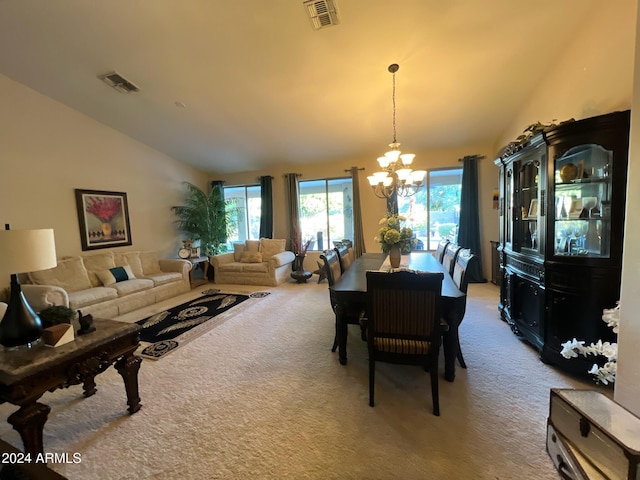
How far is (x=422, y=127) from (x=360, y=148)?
1.27 meters

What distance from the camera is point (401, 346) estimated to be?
6.52ft

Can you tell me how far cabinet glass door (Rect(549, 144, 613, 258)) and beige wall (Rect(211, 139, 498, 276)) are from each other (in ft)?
10.3

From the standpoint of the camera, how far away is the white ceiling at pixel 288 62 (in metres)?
2.68

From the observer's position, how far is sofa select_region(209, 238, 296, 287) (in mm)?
5590

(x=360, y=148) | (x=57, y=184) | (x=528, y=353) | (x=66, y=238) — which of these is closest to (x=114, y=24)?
(x=57, y=184)

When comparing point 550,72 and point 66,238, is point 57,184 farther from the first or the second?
point 550,72

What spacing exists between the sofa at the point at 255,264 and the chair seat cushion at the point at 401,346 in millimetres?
3747

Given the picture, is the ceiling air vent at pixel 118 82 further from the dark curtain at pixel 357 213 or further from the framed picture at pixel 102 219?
the dark curtain at pixel 357 213

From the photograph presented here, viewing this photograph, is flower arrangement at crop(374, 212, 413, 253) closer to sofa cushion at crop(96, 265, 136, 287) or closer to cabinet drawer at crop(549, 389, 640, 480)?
cabinet drawer at crop(549, 389, 640, 480)

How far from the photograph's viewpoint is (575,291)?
2291 millimetres

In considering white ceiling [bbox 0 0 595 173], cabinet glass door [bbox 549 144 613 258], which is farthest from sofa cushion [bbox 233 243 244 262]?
cabinet glass door [bbox 549 144 613 258]

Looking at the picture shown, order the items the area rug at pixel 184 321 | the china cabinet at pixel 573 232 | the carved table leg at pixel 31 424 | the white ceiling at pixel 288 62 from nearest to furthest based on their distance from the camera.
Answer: the carved table leg at pixel 31 424 < the china cabinet at pixel 573 232 < the white ceiling at pixel 288 62 < the area rug at pixel 184 321

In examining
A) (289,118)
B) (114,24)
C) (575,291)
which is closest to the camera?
(575,291)

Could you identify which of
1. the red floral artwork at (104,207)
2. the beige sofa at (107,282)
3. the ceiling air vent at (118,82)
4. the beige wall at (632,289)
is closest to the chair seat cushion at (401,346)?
the beige wall at (632,289)
